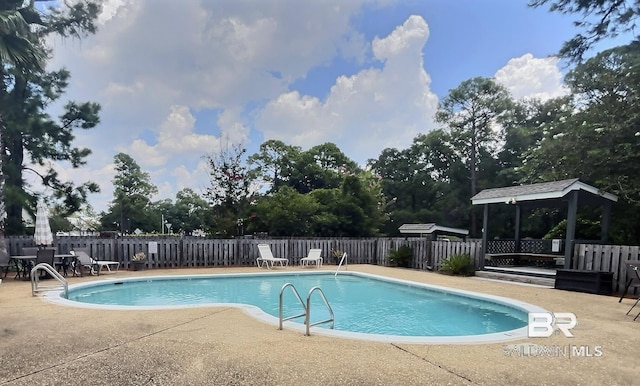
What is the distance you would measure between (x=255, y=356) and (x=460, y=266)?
30.7ft

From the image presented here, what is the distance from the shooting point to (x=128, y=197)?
31797 millimetres

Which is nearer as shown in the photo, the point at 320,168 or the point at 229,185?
the point at 229,185

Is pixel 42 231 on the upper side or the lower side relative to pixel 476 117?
lower

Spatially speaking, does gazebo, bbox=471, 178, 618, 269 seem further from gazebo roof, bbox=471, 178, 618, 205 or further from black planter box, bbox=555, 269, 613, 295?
black planter box, bbox=555, 269, 613, 295

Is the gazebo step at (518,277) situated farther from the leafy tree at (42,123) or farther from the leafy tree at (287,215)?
the leafy tree at (42,123)

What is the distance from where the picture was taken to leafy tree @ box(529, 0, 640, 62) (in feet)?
18.3

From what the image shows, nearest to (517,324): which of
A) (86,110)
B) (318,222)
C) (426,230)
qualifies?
(426,230)

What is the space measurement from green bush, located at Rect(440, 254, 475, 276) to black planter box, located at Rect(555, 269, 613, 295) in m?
2.93

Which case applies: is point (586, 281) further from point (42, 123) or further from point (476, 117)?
point (476, 117)

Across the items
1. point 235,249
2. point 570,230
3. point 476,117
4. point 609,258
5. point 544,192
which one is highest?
point 476,117

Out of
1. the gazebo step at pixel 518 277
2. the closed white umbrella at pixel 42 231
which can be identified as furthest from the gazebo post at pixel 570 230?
the closed white umbrella at pixel 42 231

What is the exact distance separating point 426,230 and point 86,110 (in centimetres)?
1410

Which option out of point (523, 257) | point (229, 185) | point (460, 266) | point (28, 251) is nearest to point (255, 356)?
point (460, 266)

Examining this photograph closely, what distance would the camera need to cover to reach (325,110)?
2045cm
